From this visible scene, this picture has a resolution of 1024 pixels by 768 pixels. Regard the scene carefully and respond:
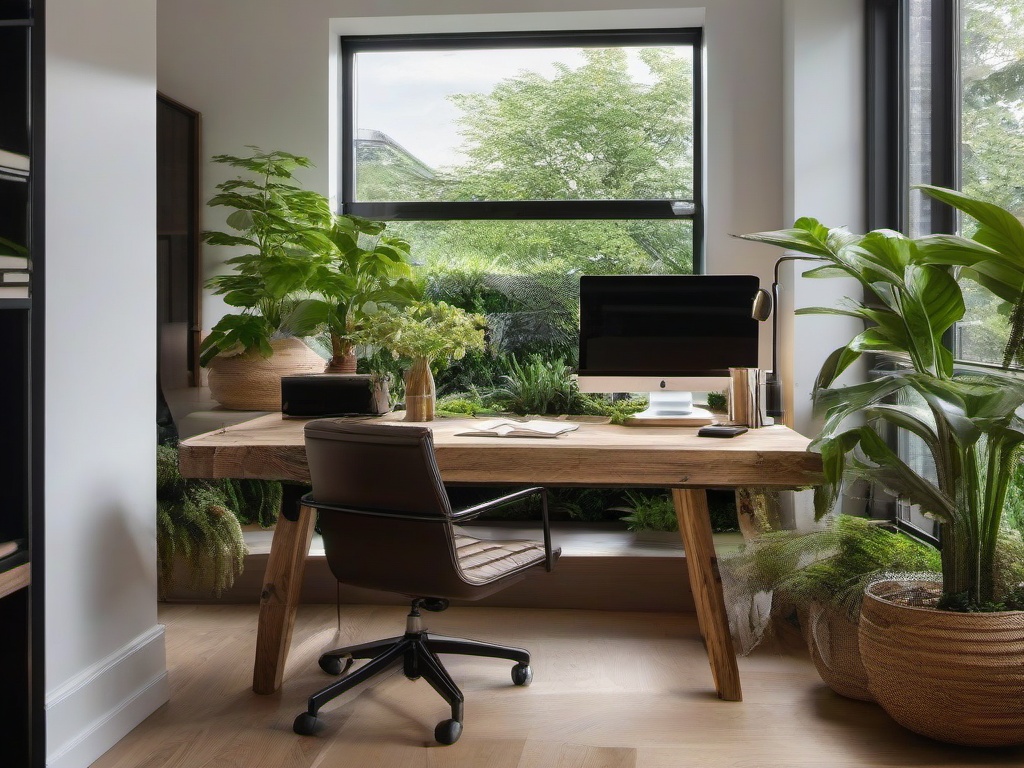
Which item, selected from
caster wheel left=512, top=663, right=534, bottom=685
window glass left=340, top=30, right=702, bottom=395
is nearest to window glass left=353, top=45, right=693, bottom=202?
window glass left=340, top=30, right=702, bottom=395

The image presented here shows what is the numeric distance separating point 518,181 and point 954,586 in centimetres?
250

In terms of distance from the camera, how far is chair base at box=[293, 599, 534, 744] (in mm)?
2457

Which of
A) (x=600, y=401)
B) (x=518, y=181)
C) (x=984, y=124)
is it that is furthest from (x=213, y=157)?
(x=984, y=124)

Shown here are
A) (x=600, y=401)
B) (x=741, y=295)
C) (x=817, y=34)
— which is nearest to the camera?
(x=741, y=295)

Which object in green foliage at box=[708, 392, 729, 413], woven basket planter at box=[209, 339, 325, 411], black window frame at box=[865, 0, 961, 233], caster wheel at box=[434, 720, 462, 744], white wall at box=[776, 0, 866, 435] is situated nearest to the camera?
caster wheel at box=[434, 720, 462, 744]

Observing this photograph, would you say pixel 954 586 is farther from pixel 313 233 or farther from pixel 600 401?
pixel 313 233

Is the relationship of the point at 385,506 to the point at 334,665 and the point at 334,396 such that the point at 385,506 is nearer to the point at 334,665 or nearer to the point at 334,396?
the point at 334,665

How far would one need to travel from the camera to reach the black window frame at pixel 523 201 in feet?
13.3

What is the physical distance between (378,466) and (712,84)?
7.94ft

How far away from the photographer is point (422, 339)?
3105 millimetres

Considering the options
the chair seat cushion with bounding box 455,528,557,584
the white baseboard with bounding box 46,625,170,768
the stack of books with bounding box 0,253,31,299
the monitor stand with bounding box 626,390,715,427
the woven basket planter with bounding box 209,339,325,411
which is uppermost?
the stack of books with bounding box 0,253,31,299

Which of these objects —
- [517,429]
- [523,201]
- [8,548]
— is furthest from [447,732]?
[523,201]

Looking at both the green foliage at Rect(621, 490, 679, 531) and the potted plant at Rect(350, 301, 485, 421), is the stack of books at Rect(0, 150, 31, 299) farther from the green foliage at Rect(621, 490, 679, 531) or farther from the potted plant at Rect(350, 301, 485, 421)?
the green foliage at Rect(621, 490, 679, 531)

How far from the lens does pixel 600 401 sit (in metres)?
3.88
